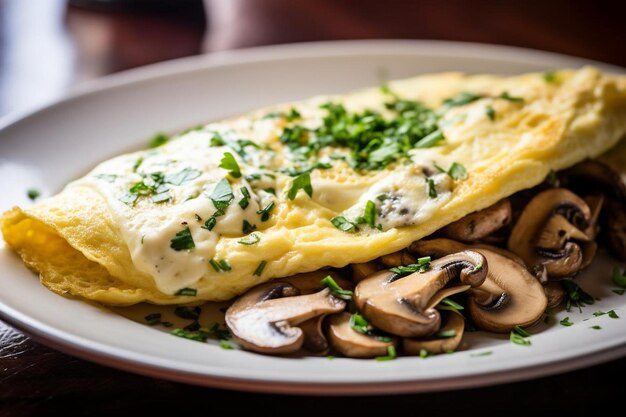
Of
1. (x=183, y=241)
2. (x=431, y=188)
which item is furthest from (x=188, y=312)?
(x=431, y=188)

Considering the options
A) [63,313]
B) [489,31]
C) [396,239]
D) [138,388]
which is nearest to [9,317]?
[63,313]

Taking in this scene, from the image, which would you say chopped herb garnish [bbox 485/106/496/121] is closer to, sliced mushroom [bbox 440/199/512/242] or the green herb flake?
sliced mushroom [bbox 440/199/512/242]

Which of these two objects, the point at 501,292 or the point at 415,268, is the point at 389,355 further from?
the point at 501,292

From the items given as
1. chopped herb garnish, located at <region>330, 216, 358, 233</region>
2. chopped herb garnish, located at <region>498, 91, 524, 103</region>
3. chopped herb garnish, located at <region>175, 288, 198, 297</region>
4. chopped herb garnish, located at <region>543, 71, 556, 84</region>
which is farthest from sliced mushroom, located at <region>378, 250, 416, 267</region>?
chopped herb garnish, located at <region>543, 71, 556, 84</region>

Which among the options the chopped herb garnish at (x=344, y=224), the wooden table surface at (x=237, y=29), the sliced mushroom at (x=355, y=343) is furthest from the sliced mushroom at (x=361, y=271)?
the wooden table surface at (x=237, y=29)

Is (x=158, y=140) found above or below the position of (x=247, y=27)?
below

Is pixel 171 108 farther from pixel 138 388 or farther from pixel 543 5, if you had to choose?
pixel 543 5
